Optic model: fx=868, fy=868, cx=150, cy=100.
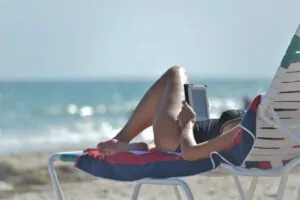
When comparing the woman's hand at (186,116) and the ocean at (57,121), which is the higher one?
the woman's hand at (186,116)

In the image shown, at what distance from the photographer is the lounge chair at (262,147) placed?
3.30m

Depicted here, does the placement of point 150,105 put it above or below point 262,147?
above

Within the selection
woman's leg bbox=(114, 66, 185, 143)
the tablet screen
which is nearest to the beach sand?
the tablet screen

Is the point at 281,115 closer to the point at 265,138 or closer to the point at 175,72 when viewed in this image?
the point at 265,138

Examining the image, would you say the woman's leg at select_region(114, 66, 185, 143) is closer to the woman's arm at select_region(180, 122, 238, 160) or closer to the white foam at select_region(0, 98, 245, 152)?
the woman's arm at select_region(180, 122, 238, 160)

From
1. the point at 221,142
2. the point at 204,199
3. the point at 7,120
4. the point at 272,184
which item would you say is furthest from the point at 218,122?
the point at 7,120

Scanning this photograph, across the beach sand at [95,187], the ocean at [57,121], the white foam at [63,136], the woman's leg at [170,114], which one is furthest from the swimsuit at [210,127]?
the white foam at [63,136]

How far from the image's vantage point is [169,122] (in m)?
3.93

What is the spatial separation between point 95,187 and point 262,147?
520 centimetres

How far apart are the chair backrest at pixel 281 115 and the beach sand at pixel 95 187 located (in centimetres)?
340

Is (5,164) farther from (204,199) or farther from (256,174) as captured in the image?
(256,174)

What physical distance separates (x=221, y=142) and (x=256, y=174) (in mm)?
316

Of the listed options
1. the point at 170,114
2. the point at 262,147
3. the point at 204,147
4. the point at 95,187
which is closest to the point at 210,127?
the point at 170,114

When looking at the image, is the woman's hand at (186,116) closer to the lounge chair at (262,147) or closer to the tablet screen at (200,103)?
the lounge chair at (262,147)
